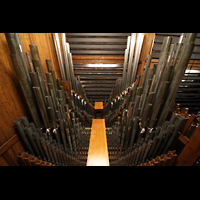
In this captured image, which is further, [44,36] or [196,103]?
[196,103]

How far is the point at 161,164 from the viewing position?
5.65 feet

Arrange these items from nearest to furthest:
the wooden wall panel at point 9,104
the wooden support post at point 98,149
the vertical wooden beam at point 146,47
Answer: the wooden wall panel at point 9,104
the wooden support post at point 98,149
the vertical wooden beam at point 146,47

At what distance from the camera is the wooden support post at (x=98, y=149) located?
6.68 feet

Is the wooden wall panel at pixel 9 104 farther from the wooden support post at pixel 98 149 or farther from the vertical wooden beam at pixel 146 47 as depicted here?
the vertical wooden beam at pixel 146 47

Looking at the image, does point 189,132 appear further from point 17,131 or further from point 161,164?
point 17,131

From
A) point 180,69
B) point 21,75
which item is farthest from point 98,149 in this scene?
point 180,69

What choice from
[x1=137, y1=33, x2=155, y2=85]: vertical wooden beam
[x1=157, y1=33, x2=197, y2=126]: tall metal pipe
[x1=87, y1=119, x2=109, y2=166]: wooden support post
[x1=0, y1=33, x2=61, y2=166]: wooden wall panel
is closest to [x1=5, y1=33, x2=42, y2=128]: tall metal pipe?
[x1=0, y1=33, x2=61, y2=166]: wooden wall panel

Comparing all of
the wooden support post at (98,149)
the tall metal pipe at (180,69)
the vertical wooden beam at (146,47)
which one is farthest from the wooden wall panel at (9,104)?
the vertical wooden beam at (146,47)

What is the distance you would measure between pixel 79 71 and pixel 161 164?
471 cm

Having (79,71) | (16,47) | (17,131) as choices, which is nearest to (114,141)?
(17,131)

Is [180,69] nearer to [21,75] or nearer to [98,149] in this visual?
[98,149]

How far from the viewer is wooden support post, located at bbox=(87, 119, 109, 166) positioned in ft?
6.68

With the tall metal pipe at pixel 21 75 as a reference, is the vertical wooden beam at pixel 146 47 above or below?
above

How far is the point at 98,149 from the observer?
2.31 meters
